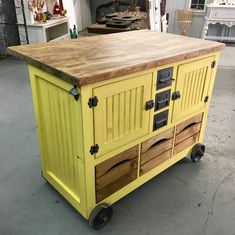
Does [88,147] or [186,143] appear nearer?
[88,147]

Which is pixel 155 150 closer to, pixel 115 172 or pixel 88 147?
pixel 115 172

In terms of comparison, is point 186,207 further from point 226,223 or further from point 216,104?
point 216,104

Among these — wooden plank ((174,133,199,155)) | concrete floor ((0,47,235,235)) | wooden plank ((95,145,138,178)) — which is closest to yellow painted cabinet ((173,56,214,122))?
wooden plank ((174,133,199,155))

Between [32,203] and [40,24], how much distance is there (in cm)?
342

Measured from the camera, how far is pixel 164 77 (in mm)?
1455

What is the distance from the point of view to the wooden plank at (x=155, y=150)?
163cm

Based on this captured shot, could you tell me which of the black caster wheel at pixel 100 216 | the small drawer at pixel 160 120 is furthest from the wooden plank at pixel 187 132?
the black caster wheel at pixel 100 216

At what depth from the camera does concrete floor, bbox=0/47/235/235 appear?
1536 mm

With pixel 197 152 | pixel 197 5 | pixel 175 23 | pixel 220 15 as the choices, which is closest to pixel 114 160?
pixel 197 152

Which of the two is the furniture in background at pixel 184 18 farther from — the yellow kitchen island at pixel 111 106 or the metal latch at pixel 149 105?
the metal latch at pixel 149 105

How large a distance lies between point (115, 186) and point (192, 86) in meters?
0.80

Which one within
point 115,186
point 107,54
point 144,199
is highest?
point 107,54

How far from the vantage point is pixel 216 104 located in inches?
121

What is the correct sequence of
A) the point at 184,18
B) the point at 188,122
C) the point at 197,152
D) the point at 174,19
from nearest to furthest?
the point at 188,122 → the point at 197,152 → the point at 184,18 → the point at 174,19
